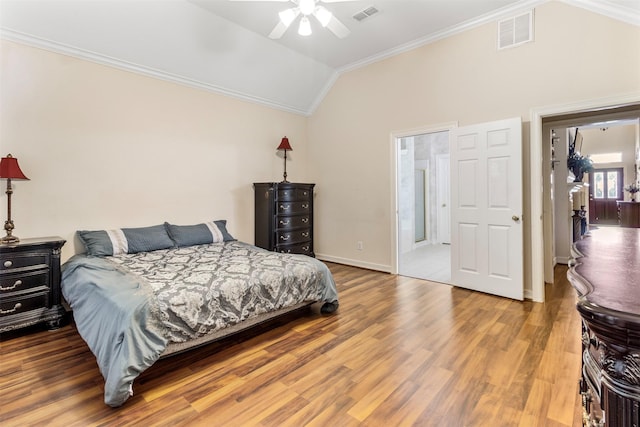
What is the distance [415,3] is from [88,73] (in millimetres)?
3653

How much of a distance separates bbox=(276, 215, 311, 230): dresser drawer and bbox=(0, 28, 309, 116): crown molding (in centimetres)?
193

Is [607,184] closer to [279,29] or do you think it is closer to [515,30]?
[515,30]

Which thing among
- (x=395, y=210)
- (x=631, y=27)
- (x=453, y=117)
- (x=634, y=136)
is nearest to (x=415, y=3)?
(x=453, y=117)

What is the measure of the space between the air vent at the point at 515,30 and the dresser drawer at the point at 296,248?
11.9ft

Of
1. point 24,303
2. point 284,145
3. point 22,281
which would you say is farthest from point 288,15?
point 24,303

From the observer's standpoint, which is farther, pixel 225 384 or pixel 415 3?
pixel 415 3

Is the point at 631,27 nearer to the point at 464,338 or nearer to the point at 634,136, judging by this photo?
the point at 464,338

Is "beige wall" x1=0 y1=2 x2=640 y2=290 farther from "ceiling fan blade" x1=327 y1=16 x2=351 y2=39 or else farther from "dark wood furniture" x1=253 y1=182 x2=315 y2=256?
"ceiling fan blade" x1=327 y1=16 x2=351 y2=39

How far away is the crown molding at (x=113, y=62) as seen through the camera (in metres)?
2.96

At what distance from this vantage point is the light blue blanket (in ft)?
5.94

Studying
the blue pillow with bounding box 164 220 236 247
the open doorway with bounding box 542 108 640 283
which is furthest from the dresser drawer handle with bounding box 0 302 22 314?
the open doorway with bounding box 542 108 640 283

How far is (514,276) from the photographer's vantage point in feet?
11.2

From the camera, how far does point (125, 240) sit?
3.34m

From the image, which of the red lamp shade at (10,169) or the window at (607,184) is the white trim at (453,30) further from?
the window at (607,184)
